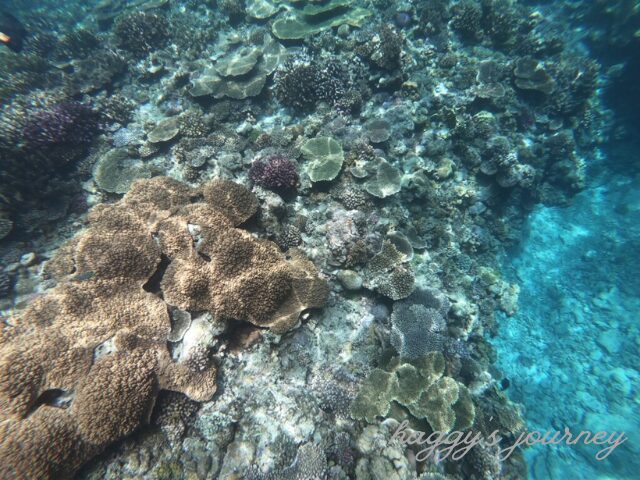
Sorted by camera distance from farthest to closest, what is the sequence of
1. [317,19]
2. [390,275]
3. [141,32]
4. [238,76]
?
[317,19] < [141,32] < [238,76] < [390,275]

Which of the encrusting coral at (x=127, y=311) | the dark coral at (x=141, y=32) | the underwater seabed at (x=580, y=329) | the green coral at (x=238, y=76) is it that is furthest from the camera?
the dark coral at (x=141, y=32)

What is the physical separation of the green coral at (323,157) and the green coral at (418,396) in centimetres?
395

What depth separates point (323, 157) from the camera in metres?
6.61

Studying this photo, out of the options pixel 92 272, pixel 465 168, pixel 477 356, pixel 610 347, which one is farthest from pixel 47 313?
pixel 610 347

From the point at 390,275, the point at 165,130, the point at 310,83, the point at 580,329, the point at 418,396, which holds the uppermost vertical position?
the point at 310,83

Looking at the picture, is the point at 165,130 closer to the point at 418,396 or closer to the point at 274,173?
the point at 274,173

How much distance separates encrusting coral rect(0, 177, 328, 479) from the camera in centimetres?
310

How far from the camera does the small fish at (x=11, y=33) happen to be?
33.6 ft

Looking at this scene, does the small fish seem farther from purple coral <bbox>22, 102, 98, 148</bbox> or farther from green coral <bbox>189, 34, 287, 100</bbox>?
green coral <bbox>189, 34, 287, 100</bbox>

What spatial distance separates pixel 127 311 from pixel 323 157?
15.6 feet

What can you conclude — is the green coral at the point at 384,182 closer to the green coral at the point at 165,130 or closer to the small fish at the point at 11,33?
the green coral at the point at 165,130

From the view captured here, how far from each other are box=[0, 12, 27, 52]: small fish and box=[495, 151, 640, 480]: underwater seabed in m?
18.6

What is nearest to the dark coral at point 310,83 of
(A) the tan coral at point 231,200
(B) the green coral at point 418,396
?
(A) the tan coral at point 231,200

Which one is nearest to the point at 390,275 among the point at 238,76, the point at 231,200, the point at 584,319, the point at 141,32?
the point at 231,200
